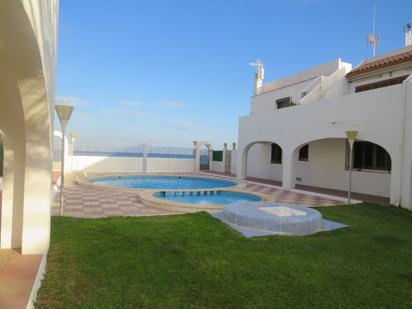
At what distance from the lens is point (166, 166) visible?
25.5m

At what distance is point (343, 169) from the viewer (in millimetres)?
15727

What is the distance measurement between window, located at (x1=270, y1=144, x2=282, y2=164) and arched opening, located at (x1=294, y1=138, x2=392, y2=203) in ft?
6.93

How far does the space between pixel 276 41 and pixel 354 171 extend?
9.75 m

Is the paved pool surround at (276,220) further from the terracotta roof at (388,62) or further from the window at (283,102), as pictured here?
the window at (283,102)

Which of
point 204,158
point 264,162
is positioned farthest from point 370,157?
point 204,158

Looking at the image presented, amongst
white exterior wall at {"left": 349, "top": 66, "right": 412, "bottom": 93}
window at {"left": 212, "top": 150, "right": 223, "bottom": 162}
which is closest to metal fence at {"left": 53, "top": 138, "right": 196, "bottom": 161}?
window at {"left": 212, "top": 150, "right": 223, "bottom": 162}

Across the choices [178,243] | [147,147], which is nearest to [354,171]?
[178,243]

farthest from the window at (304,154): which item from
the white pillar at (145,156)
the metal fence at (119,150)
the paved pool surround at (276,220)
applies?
the white pillar at (145,156)

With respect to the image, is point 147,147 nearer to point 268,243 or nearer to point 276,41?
point 276,41

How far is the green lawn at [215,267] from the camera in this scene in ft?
12.9

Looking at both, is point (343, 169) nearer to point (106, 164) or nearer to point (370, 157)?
point (370, 157)

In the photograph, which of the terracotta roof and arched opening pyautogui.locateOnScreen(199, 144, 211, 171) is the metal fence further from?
the terracotta roof

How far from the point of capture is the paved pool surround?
7289 millimetres

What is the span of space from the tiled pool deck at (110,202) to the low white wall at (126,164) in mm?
7244
